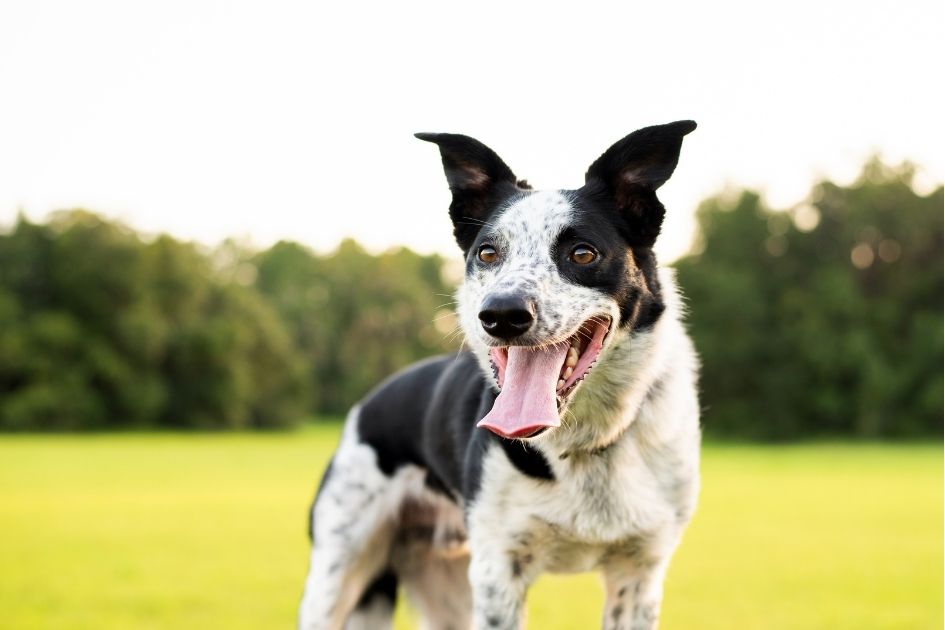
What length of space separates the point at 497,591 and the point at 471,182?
1524 millimetres

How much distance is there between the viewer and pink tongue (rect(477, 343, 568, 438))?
2.88 metres

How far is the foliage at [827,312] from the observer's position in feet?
101

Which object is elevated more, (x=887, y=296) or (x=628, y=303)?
(x=628, y=303)

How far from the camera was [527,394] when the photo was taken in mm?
2961

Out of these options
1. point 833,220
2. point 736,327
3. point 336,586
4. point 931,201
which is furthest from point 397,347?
point 336,586

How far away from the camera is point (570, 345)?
10.1 feet

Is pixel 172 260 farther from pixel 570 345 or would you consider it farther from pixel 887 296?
pixel 570 345

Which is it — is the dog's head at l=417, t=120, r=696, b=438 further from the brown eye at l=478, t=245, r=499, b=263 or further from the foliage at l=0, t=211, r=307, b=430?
the foliage at l=0, t=211, r=307, b=430

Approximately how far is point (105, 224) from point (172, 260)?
10.4 feet

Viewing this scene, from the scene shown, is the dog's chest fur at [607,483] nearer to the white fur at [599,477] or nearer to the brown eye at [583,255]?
the white fur at [599,477]

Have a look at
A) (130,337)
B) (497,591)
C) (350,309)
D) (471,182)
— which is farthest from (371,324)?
(497,591)

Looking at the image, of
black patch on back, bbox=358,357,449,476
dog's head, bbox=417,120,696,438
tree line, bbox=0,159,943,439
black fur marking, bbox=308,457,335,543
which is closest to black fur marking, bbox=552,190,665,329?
dog's head, bbox=417,120,696,438

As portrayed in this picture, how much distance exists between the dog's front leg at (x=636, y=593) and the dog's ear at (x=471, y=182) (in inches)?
53.2

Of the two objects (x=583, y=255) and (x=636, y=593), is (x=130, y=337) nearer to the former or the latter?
(x=636, y=593)
